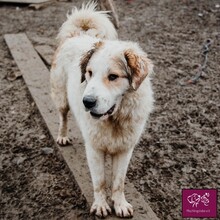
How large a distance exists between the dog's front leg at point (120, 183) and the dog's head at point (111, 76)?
52 centimetres

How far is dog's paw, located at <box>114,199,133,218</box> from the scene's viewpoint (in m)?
3.28

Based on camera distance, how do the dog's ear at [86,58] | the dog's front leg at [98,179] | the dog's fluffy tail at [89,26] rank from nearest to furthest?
1. the dog's ear at [86,58]
2. the dog's front leg at [98,179]
3. the dog's fluffy tail at [89,26]

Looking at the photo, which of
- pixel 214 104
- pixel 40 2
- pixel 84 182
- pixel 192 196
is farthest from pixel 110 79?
pixel 40 2

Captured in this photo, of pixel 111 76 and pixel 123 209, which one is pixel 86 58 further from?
pixel 123 209

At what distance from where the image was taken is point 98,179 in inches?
129

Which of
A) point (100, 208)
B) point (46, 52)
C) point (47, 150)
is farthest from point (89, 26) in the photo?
point (46, 52)

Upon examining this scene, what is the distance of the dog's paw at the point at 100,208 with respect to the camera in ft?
10.7

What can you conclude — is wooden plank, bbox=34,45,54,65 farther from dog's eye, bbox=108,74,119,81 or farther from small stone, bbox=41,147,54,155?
dog's eye, bbox=108,74,119,81

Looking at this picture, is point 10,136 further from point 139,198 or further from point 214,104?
point 214,104

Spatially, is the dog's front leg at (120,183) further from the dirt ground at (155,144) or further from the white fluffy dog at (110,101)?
the dirt ground at (155,144)

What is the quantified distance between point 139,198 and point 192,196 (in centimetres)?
52

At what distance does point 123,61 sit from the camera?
115 inches

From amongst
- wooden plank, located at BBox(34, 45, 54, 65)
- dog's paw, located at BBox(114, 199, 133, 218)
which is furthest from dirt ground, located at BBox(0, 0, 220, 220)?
wooden plank, located at BBox(34, 45, 54, 65)

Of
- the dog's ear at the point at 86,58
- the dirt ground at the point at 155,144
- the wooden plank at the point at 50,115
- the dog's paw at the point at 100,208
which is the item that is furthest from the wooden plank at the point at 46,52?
the dog's paw at the point at 100,208
